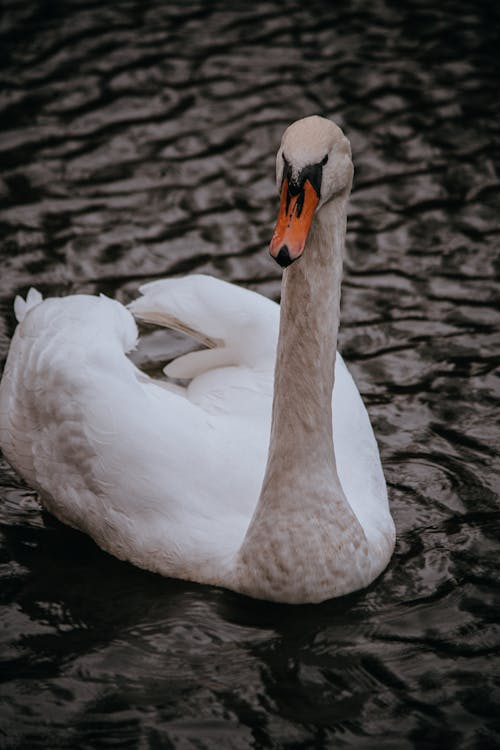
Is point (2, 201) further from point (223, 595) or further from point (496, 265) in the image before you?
point (223, 595)

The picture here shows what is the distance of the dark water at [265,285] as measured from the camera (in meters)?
5.48

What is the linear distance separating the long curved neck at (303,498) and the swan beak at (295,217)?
1.91 feet

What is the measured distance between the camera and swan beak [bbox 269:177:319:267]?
503 centimetres

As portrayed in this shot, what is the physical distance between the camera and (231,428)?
6.64 metres

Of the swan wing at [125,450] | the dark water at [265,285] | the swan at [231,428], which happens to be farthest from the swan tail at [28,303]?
the dark water at [265,285]

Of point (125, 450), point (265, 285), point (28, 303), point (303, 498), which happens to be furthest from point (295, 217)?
point (265, 285)

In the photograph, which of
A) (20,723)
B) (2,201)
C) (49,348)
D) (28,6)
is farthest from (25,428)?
(28,6)

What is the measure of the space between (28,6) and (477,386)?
8308mm

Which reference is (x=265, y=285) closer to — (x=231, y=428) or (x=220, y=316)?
(x=220, y=316)

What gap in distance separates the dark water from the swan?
227mm

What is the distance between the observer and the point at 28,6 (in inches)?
562

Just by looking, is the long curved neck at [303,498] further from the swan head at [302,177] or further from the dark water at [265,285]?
the swan head at [302,177]

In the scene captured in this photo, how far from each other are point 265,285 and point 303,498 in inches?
149

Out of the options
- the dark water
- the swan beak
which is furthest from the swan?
the dark water
